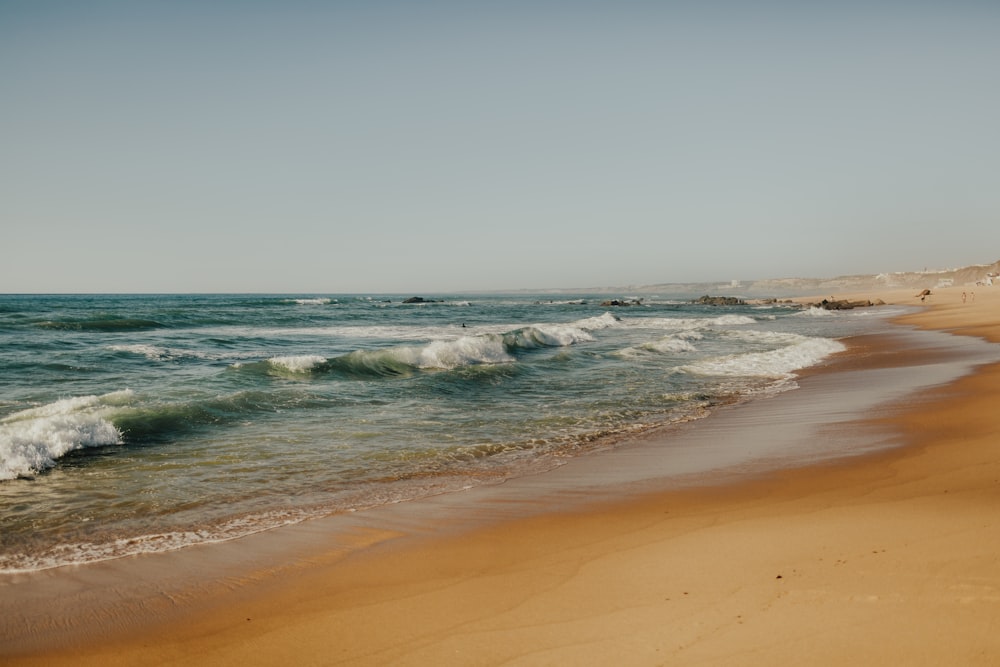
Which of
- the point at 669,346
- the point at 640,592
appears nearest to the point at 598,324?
the point at 669,346

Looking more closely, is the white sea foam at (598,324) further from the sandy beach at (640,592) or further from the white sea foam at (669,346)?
the sandy beach at (640,592)

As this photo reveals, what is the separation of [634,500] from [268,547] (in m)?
3.26

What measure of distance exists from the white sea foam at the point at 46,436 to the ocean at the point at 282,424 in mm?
25

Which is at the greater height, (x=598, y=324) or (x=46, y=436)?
(x=598, y=324)

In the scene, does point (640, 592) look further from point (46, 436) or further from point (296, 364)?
point (296, 364)

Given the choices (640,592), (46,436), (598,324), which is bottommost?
(640,592)

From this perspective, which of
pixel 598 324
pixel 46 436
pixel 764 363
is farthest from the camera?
pixel 598 324

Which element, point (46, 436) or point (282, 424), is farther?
point (282, 424)

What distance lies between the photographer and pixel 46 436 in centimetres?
784

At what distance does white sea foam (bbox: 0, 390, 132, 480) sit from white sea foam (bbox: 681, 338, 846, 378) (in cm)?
1300

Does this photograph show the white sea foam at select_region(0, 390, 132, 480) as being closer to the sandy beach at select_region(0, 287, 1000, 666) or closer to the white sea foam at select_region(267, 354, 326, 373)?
the sandy beach at select_region(0, 287, 1000, 666)

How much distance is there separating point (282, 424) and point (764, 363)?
44.4ft

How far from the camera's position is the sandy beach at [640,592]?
9.64ft

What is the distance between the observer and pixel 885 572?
352 centimetres
